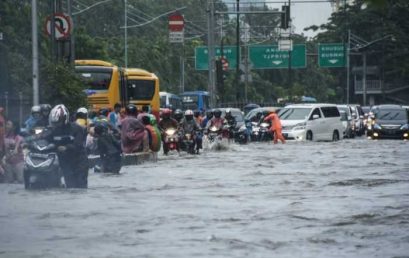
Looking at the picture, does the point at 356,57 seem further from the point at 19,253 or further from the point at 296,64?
the point at 19,253

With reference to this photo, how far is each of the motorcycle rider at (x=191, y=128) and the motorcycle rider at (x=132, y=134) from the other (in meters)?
5.50

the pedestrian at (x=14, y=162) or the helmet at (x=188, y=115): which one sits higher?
the helmet at (x=188, y=115)

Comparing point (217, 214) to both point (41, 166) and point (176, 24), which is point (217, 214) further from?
point (176, 24)

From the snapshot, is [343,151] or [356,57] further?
[356,57]

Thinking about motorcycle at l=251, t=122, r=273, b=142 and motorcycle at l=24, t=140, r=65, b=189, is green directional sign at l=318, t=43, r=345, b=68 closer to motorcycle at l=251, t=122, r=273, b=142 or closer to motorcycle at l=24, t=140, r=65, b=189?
motorcycle at l=251, t=122, r=273, b=142

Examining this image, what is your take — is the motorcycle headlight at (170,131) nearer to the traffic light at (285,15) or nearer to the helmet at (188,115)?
the helmet at (188,115)

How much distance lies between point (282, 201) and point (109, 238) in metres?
5.96

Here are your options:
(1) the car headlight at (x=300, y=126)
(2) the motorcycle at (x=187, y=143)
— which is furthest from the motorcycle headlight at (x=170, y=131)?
(1) the car headlight at (x=300, y=126)

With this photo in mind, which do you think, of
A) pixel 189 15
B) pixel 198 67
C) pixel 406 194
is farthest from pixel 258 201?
pixel 189 15

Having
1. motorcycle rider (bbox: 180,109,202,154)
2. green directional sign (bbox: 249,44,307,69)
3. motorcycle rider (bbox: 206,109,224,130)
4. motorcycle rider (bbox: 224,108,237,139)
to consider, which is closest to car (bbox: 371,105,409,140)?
motorcycle rider (bbox: 224,108,237,139)

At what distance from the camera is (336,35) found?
10706 cm

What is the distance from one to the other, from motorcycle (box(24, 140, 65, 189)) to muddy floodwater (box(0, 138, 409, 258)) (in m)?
0.32

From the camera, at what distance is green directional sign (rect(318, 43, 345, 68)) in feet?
289

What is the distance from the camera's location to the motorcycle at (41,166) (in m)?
21.7
